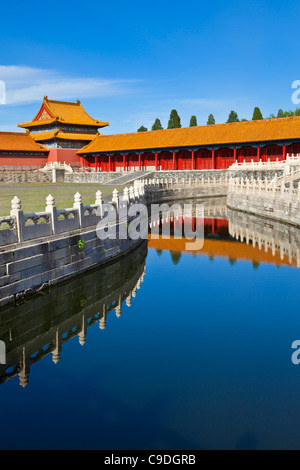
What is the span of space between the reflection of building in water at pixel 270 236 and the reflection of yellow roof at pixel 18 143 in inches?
1170

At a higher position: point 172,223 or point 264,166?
point 264,166

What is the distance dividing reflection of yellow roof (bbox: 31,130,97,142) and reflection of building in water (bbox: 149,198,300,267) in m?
27.4

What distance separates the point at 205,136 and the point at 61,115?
20223 millimetres

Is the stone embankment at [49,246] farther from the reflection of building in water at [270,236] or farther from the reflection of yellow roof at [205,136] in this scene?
the reflection of yellow roof at [205,136]

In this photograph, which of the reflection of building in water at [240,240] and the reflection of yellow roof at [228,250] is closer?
the reflection of yellow roof at [228,250]

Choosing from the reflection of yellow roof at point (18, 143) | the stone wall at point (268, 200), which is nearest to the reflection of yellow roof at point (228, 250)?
the stone wall at point (268, 200)

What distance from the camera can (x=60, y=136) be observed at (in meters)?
49.9

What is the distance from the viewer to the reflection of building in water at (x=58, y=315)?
8141 mm

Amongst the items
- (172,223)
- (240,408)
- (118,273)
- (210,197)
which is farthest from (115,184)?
(240,408)

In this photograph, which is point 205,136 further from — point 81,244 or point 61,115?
point 81,244

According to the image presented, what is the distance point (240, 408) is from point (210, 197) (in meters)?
35.2

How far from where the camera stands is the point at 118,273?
1392 cm

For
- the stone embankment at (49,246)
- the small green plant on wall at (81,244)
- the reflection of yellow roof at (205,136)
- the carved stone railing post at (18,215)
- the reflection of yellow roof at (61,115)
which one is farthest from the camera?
the reflection of yellow roof at (61,115)
